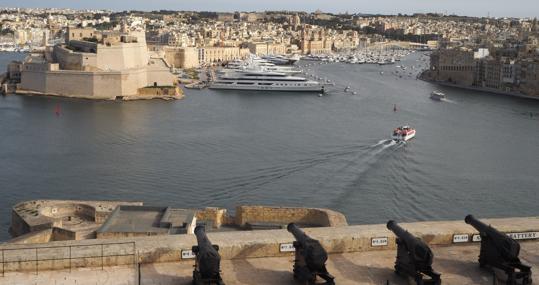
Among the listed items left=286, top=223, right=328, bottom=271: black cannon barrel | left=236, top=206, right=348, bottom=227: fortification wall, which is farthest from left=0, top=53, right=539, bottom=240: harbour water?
left=286, top=223, right=328, bottom=271: black cannon barrel

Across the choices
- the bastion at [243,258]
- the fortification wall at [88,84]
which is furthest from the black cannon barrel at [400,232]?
the fortification wall at [88,84]

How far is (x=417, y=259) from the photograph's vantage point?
1918mm

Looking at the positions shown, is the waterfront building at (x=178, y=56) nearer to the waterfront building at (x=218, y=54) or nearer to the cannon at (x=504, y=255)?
the waterfront building at (x=218, y=54)

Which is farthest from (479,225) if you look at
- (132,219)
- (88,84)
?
(88,84)

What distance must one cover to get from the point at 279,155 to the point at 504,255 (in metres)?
6.03

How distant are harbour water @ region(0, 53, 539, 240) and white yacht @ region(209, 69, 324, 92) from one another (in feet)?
7.69

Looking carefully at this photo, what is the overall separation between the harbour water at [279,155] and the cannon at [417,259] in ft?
11.2

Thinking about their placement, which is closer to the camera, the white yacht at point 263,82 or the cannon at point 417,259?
the cannon at point 417,259

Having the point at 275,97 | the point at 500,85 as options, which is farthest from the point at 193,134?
the point at 500,85

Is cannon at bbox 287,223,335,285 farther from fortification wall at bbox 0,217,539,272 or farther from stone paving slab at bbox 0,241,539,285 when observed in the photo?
fortification wall at bbox 0,217,539,272

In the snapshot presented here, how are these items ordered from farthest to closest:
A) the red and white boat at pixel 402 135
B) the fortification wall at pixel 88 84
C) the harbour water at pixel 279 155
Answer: the fortification wall at pixel 88 84 < the red and white boat at pixel 402 135 < the harbour water at pixel 279 155

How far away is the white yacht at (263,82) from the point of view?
16156mm

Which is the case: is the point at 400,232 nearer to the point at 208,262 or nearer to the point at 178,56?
the point at 208,262

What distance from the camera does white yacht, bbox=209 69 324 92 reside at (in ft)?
53.0
